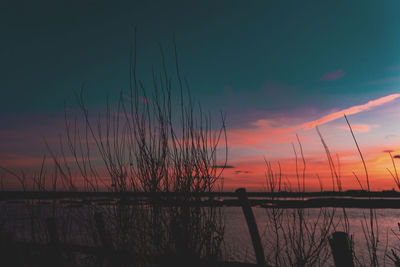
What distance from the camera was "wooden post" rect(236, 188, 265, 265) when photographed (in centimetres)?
361

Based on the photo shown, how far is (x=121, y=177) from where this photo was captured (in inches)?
111

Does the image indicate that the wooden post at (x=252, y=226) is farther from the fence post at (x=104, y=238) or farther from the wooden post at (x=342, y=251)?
the fence post at (x=104, y=238)

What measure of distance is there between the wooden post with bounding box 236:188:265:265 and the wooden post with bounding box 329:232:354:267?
1.15 metres

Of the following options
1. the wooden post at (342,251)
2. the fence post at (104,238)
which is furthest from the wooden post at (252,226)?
the fence post at (104,238)

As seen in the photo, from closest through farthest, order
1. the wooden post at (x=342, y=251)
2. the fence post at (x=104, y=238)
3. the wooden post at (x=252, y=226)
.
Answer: the wooden post at (x=342, y=251)
the fence post at (x=104, y=238)
the wooden post at (x=252, y=226)

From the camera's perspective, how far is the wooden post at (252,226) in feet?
11.8

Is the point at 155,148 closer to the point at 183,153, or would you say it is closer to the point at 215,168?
the point at 183,153

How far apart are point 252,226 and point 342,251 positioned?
1.28 metres

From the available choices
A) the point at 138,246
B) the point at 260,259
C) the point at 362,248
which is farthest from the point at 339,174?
the point at 362,248

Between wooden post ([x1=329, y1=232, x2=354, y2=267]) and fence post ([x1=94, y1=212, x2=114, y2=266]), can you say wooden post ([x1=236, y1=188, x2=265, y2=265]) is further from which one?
fence post ([x1=94, y1=212, x2=114, y2=266])

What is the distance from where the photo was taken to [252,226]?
3719 mm

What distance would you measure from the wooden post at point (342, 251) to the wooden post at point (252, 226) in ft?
3.76

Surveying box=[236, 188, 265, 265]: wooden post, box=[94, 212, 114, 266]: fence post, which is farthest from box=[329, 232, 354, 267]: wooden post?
box=[94, 212, 114, 266]: fence post

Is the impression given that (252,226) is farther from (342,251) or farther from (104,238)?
(104,238)
